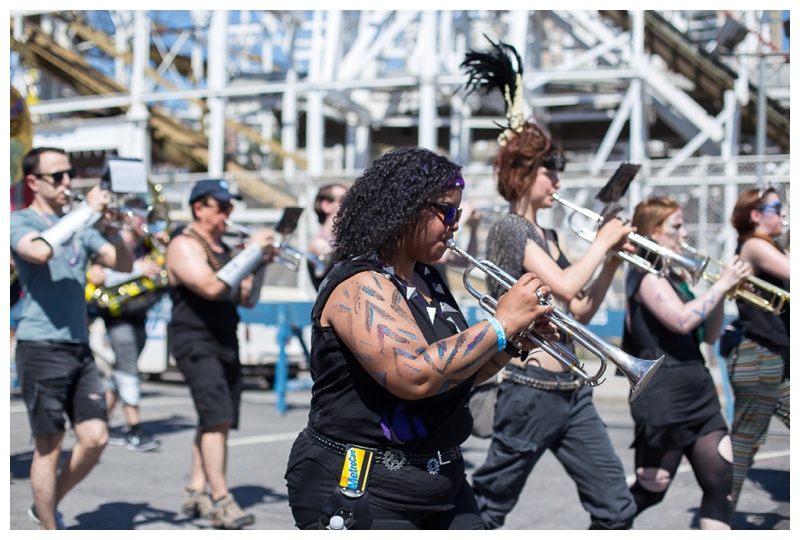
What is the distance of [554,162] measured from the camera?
432 centimetres

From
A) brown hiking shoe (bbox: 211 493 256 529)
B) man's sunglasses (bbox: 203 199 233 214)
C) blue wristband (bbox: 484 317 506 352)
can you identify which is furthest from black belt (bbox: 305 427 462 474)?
man's sunglasses (bbox: 203 199 233 214)

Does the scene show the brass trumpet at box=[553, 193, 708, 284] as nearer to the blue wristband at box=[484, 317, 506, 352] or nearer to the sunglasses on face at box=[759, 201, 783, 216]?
the sunglasses on face at box=[759, 201, 783, 216]

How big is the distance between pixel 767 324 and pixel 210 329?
121 inches

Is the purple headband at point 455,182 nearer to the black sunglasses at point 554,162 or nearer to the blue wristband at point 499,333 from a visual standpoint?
the blue wristband at point 499,333

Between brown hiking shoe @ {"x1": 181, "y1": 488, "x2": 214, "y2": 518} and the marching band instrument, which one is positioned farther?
the marching band instrument

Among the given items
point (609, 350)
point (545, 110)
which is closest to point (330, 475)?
point (609, 350)

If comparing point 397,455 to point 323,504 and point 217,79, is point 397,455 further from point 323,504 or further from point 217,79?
point 217,79

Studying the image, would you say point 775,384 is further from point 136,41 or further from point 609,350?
point 136,41

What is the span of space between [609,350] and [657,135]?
20.1 metres

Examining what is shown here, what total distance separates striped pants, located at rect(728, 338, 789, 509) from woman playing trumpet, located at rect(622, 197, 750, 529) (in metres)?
0.56

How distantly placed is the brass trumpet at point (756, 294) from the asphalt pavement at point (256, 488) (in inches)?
31.4

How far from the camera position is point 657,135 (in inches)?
870

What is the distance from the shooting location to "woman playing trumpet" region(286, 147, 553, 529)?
2.60 metres

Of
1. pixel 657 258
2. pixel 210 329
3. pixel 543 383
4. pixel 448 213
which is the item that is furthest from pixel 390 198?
pixel 210 329
